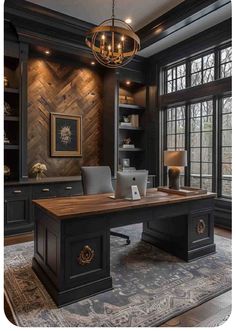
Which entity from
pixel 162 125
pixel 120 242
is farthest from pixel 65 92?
pixel 120 242

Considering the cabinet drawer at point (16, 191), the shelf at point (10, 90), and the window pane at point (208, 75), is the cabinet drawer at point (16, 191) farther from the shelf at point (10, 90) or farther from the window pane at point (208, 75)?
the window pane at point (208, 75)

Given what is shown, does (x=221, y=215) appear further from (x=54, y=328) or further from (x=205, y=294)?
(x=54, y=328)

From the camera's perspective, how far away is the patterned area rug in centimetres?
191

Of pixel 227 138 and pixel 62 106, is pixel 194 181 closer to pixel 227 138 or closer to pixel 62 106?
pixel 227 138

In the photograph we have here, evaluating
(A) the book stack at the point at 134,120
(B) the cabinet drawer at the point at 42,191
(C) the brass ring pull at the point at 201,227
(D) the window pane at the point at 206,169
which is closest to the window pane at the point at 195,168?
(D) the window pane at the point at 206,169

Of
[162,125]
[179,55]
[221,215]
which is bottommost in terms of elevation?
[221,215]

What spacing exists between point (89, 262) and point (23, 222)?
83.2 inches

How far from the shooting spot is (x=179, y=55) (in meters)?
4.88

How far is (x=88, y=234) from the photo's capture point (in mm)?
2207

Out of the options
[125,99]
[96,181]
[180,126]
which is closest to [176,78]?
[180,126]

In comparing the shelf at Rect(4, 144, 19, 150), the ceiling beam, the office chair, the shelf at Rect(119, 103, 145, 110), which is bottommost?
the office chair

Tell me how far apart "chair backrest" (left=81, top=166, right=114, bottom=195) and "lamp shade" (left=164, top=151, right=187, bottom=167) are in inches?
37.0

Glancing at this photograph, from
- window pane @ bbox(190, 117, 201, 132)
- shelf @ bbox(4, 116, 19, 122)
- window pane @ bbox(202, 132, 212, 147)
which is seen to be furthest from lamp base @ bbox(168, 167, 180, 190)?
shelf @ bbox(4, 116, 19, 122)

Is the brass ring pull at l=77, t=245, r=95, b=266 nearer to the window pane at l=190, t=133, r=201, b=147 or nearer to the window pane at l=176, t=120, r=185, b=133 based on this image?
the window pane at l=190, t=133, r=201, b=147
